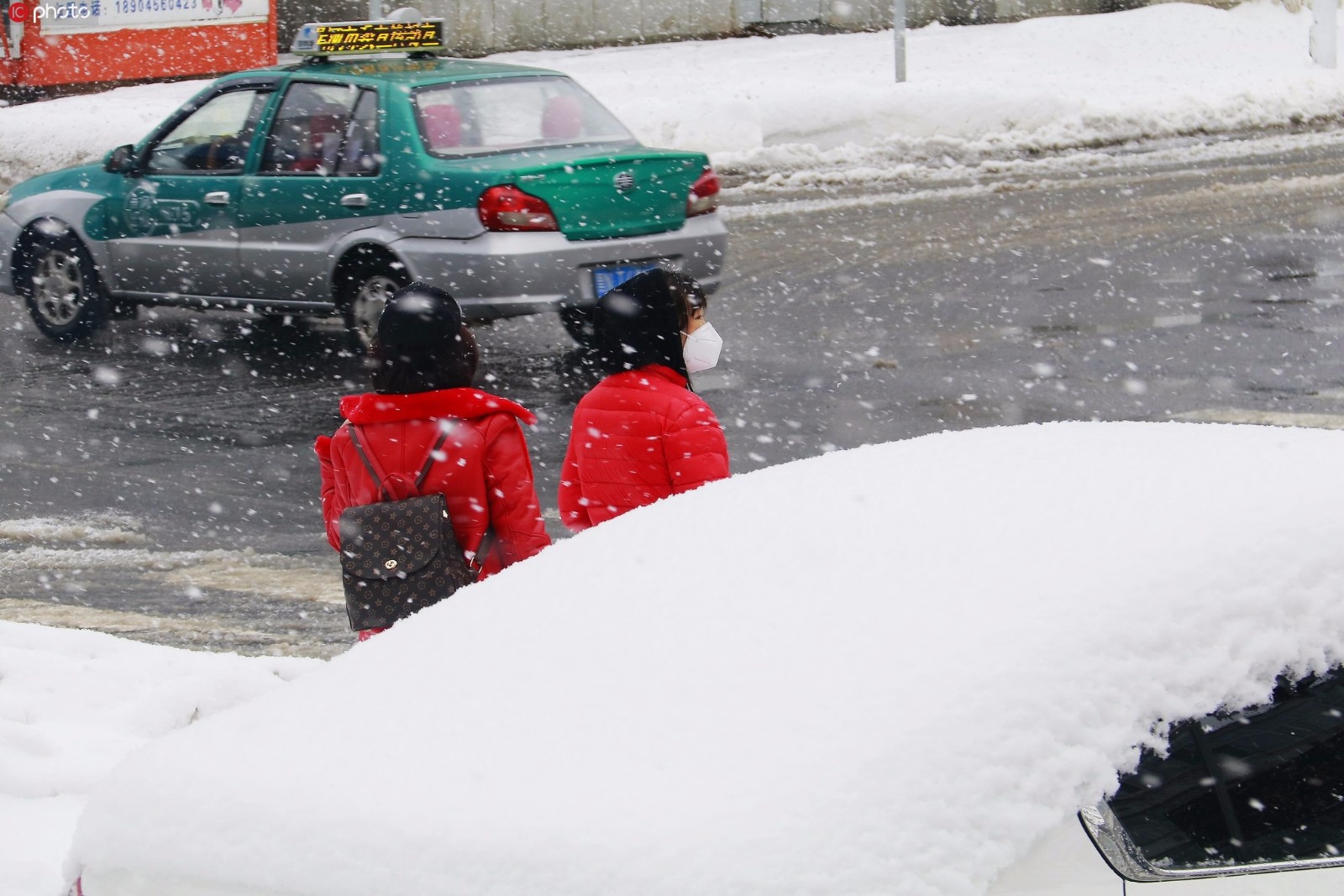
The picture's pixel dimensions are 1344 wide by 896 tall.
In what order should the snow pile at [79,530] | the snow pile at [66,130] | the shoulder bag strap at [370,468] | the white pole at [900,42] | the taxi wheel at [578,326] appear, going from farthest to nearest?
the white pole at [900,42] → the snow pile at [66,130] → the taxi wheel at [578,326] → the snow pile at [79,530] → the shoulder bag strap at [370,468]

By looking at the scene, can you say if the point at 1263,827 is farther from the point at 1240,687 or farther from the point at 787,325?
the point at 787,325

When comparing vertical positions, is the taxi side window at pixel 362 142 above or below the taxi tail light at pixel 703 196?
above

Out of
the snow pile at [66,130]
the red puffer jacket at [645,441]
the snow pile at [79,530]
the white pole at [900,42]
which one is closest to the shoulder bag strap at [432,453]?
the red puffer jacket at [645,441]

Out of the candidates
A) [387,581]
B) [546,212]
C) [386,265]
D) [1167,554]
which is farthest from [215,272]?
[1167,554]

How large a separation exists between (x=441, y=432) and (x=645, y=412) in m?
0.50

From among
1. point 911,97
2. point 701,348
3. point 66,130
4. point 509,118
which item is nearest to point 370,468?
point 701,348

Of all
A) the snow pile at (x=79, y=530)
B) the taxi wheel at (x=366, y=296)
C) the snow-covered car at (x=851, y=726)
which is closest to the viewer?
the snow-covered car at (x=851, y=726)

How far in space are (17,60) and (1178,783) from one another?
22.2 metres

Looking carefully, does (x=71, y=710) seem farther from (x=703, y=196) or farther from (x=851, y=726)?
(x=703, y=196)

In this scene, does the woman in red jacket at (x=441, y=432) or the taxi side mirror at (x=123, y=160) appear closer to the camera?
the woman in red jacket at (x=441, y=432)

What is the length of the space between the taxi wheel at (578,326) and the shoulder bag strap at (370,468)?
18.6ft

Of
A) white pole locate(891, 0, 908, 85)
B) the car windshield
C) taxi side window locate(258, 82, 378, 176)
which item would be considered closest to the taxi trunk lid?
the car windshield

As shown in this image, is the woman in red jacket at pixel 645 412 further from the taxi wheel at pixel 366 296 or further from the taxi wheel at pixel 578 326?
the taxi wheel at pixel 578 326

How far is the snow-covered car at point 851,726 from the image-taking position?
6.89 ft
